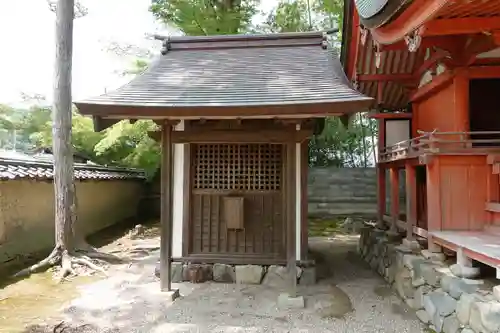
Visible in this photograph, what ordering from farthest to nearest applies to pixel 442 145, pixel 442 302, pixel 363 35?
1. pixel 363 35
2. pixel 442 145
3. pixel 442 302

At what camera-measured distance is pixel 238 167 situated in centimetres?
661

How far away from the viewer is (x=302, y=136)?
5484mm

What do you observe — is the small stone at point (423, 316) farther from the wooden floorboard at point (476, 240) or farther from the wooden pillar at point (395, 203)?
the wooden pillar at point (395, 203)

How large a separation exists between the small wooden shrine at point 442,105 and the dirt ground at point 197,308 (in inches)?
48.4

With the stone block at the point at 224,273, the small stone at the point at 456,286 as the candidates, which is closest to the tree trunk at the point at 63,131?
the stone block at the point at 224,273

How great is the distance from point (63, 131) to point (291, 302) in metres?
5.25

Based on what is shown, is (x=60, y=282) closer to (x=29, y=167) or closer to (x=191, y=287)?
(x=191, y=287)

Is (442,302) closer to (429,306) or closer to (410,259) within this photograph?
(429,306)

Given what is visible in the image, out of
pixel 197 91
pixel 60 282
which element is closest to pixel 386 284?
pixel 197 91

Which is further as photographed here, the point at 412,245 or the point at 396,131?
the point at 396,131

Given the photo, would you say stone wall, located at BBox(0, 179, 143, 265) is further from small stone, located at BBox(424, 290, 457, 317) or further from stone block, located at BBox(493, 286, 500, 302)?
stone block, located at BBox(493, 286, 500, 302)

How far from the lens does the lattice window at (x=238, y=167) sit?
259 inches

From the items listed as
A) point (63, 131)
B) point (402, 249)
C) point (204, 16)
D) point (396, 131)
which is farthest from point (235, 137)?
point (204, 16)

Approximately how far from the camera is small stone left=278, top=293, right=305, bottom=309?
17.3ft
